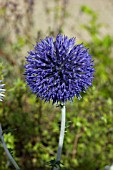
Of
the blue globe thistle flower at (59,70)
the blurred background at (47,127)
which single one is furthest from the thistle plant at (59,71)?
the blurred background at (47,127)

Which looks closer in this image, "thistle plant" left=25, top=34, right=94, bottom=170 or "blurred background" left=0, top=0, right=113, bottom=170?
"thistle plant" left=25, top=34, right=94, bottom=170

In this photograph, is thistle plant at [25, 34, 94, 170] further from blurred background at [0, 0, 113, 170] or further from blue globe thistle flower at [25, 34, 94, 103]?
blurred background at [0, 0, 113, 170]

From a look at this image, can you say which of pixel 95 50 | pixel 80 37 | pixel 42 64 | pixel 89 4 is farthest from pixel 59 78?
pixel 89 4

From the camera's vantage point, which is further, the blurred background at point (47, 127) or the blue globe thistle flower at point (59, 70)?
the blurred background at point (47, 127)

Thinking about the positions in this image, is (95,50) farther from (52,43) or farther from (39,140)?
(52,43)

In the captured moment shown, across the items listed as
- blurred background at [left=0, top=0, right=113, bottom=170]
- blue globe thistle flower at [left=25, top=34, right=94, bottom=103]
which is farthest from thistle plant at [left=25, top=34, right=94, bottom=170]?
blurred background at [left=0, top=0, right=113, bottom=170]

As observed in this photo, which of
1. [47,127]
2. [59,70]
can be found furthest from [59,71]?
[47,127]

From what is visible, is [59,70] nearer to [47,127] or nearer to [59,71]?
[59,71]

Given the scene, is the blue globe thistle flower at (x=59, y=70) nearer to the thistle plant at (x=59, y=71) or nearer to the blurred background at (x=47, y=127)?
the thistle plant at (x=59, y=71)
